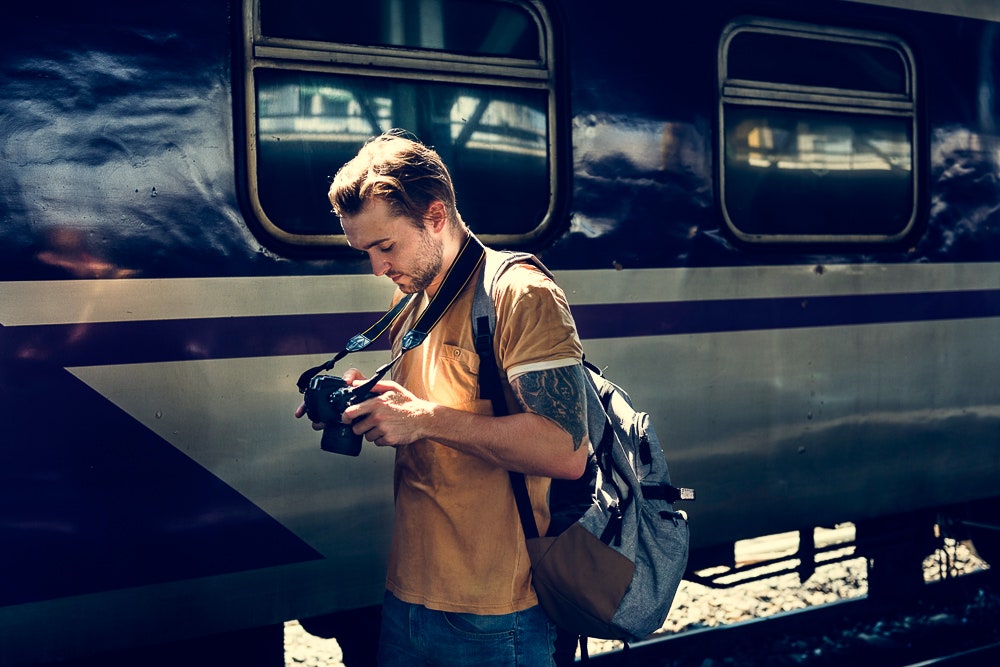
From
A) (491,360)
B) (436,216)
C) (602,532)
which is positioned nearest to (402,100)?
(436,216)

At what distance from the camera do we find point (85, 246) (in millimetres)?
2750

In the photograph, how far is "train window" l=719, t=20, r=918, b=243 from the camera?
385cm

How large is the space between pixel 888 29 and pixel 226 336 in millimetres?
3075

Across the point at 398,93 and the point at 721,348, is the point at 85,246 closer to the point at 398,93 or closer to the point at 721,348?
the point at 398,93

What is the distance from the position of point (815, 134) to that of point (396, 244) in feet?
8.35

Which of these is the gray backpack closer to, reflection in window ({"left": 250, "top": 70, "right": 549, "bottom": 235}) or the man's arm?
the man's arm

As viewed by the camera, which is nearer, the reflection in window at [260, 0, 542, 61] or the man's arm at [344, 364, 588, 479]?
the man's arm at [344, 364, 588, 479]

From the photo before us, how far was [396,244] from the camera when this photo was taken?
2.12 m

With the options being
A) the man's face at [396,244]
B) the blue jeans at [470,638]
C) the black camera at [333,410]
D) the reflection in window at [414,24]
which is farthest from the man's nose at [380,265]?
the reflection in window at [414,24]

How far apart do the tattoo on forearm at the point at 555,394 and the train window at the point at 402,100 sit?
1303mm

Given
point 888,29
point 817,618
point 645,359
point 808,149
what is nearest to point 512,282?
point 645,359

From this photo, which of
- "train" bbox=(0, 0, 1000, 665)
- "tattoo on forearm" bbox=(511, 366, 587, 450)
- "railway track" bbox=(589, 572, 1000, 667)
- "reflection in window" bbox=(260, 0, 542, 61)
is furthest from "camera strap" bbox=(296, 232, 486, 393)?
"railway track" bbox=(589, 572, 1000, 667)

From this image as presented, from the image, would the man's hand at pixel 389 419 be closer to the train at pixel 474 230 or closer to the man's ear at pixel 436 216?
the man's ear at pixel 436 216

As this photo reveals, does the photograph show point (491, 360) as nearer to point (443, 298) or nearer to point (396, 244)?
point (443, 298)
